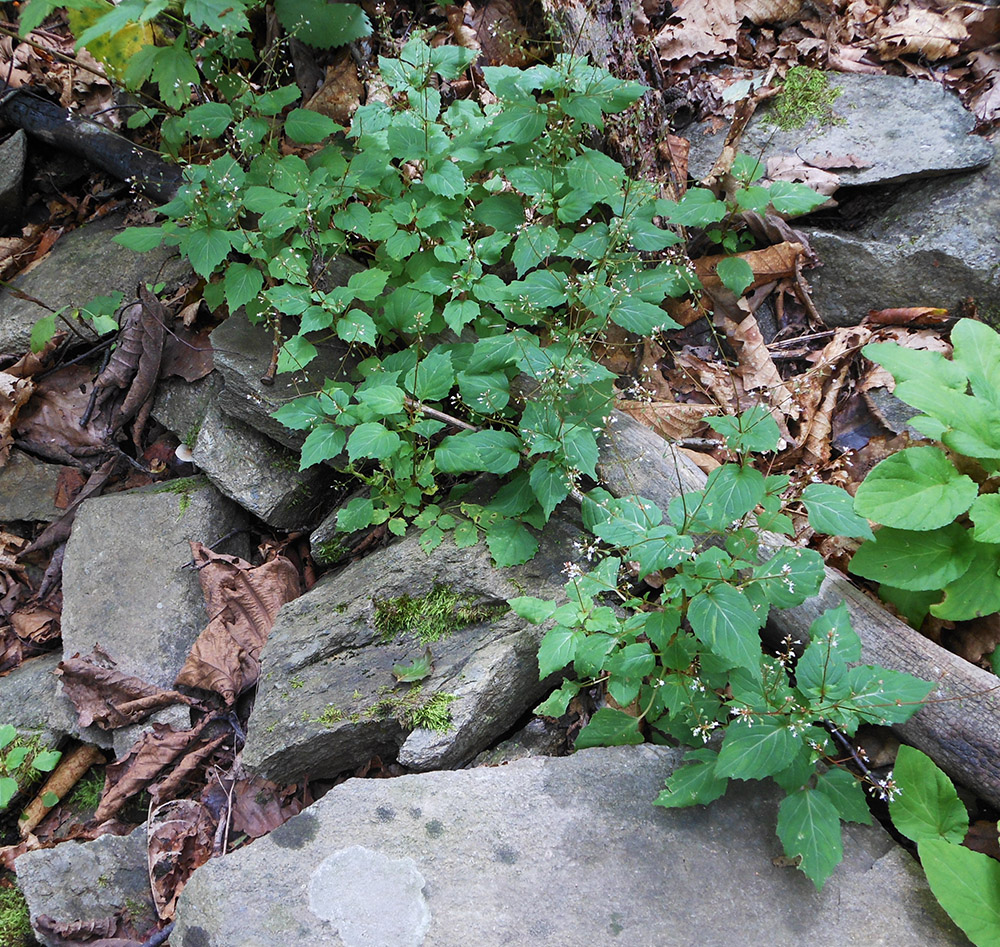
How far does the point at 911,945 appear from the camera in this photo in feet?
7.06

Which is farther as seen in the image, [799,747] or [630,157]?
[630,157]

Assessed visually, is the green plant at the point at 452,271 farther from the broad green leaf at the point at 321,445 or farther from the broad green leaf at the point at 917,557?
the broad green leaf at the point at 917,557

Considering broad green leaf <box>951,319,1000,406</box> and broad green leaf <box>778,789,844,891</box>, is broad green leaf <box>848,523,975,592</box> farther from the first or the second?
broad green leaf <box>778,789,844,891</box>

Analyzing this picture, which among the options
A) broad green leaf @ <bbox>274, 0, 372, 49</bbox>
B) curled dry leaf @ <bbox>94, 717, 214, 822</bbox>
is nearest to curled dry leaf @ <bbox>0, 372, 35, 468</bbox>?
curled dry leaf @ <bbox>94, 717, 214, 822</bbox>

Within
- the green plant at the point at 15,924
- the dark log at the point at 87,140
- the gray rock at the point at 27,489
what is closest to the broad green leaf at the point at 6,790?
the green plant at the point at 15,924

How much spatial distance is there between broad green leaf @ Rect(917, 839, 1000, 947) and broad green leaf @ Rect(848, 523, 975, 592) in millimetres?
814

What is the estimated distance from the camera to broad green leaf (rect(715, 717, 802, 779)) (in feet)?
7.07

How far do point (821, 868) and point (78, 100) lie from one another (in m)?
6.27

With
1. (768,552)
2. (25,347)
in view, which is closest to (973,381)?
(768,552)

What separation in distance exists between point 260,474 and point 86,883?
74.9 inches

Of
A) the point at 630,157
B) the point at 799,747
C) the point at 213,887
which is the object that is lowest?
the point at 213,887

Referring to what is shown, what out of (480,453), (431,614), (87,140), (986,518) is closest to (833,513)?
(986,518)

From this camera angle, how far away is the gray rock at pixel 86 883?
290 cm

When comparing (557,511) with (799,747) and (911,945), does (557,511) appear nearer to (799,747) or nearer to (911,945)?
(799,747)
